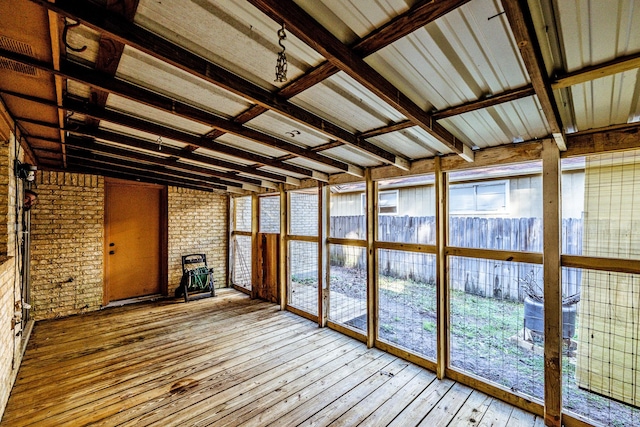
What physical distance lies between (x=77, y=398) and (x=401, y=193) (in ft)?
17.8

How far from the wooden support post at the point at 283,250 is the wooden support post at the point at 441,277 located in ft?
9.58

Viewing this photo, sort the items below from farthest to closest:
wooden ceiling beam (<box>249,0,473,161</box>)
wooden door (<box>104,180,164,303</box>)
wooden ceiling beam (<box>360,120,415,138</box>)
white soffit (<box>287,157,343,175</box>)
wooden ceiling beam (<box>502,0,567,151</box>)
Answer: wooden door (<box>104,180,164,303</box>) < white soffit (<box>287,157,343,175</box>) < wooden ceiling beam (<box>360,120,415,138</box>) < wooden ceiling beam (<box>249,0,473,161</box>) < wooden ceiling beam (<box>502,0,567,151</box>)

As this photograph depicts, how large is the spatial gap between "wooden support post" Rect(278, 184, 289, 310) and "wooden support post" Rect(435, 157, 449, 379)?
2.92 metres

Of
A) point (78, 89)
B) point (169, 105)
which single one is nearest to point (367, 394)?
point (169, 105)

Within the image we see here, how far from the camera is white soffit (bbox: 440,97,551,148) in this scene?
1886 millimetres

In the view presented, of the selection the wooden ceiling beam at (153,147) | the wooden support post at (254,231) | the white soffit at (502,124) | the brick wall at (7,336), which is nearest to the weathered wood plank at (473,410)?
the white soffit at (502,124)

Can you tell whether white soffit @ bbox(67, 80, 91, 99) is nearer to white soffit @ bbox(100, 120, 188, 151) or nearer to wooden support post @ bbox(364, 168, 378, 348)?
white soffit @ bbox(100, 120, 188, 151)

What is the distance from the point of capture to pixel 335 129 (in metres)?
2.37

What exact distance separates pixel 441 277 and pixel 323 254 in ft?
6.23

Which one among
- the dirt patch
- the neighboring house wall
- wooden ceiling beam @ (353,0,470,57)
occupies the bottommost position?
the dirt patch

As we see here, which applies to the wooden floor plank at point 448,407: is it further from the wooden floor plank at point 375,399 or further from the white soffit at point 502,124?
the white soffit at point 502,124

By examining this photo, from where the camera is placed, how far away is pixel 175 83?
6.10 ft

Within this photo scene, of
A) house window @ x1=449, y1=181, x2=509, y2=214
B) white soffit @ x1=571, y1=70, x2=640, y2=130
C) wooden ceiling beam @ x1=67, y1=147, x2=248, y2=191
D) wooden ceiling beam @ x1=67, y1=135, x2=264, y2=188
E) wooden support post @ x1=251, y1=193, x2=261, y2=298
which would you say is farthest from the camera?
wooden support post @ x1=251, y1=193, x2=261, y2=298

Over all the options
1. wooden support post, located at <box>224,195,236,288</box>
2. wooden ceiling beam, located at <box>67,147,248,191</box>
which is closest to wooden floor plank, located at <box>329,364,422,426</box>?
wooden ceiling beam, located at <box>67,147,248,191</box>
